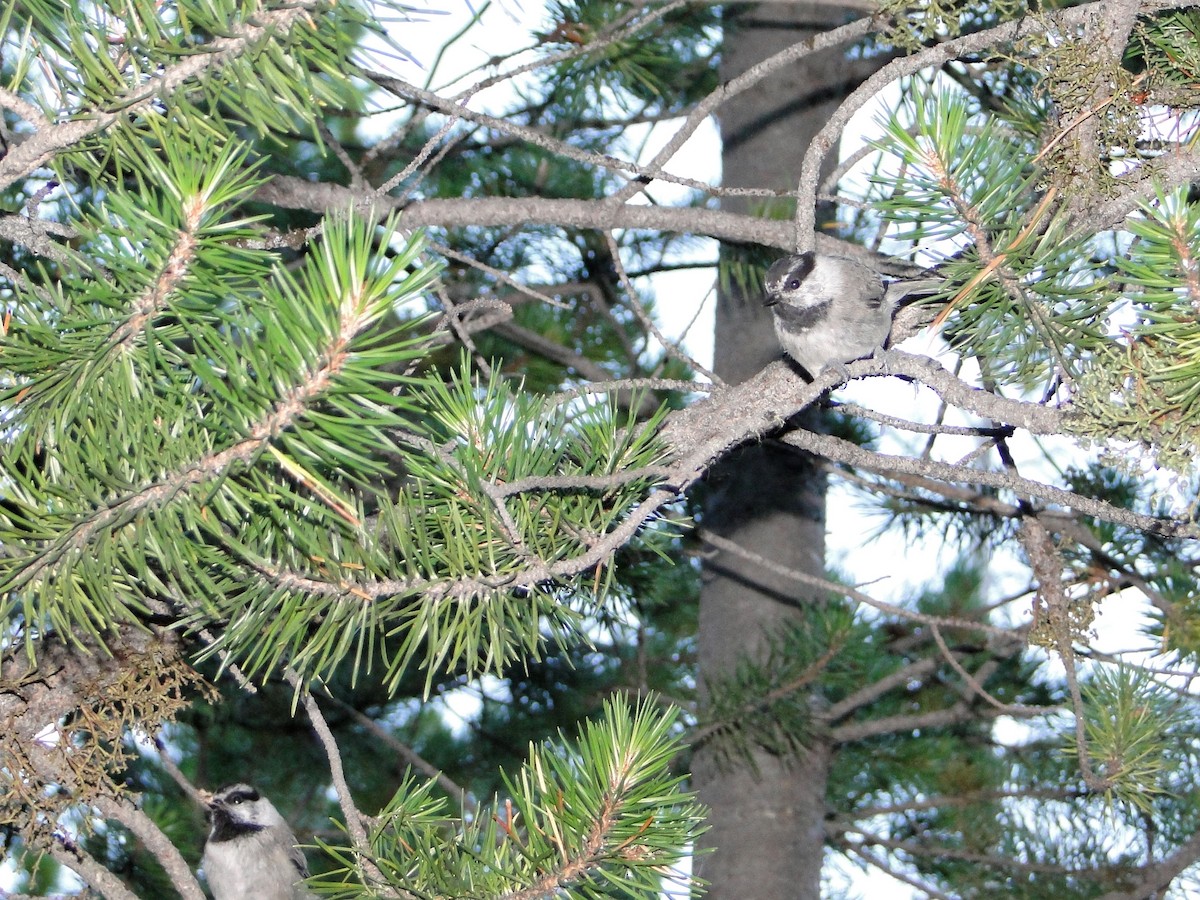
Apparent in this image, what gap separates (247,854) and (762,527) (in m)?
1.75

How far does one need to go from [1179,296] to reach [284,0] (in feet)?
2.89

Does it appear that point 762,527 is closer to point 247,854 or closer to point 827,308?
point 827,308

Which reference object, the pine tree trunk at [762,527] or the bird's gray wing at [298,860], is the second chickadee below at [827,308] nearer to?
the pine tree trunk at [762,527]

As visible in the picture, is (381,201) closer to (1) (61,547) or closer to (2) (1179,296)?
(1) (61,547)

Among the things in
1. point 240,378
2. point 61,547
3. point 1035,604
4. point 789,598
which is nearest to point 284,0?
point 240,378

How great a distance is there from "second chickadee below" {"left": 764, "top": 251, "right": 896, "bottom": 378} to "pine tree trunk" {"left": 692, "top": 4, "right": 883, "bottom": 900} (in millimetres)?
588

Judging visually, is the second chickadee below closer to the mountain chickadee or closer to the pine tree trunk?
the pine tree trunk

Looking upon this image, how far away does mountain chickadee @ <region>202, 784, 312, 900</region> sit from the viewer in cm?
296

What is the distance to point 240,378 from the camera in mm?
941

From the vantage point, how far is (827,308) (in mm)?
2387

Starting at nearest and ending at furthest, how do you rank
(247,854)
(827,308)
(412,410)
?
(412,410) → (827,308) → (247,854)

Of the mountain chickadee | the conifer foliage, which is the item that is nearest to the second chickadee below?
the conifer foliage

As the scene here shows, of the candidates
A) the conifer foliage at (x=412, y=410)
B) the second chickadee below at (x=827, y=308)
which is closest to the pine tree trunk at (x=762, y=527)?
the second chickadee below at (x=827, y=308)

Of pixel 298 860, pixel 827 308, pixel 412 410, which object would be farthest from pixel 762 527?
pixel 412 410
